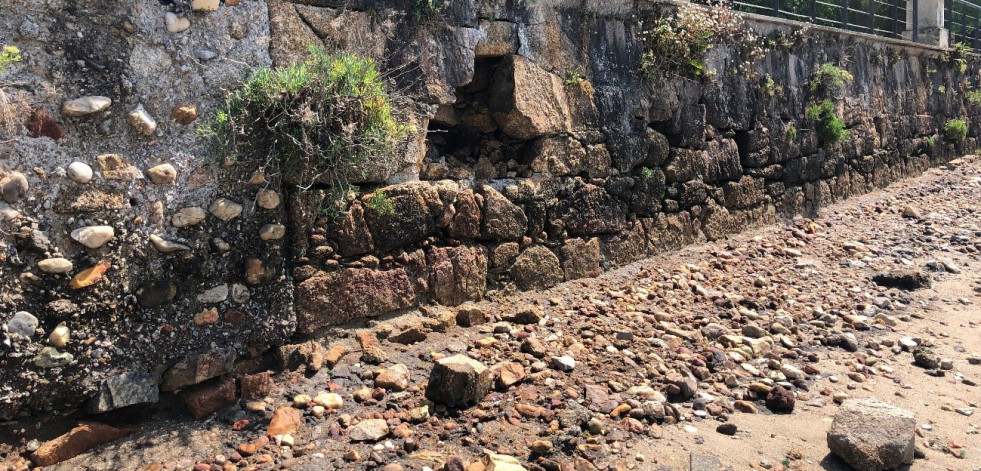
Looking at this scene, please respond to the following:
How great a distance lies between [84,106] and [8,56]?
1.06ft

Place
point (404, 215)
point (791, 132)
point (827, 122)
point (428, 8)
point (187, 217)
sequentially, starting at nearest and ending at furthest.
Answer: point (187, 217) < point (404, 215) < point (428, 8) < point (791, 132) < point (827, 122)

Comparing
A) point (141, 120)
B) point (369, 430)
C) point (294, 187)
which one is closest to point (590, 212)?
point (294, 187)

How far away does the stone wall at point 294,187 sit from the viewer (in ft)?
9.96

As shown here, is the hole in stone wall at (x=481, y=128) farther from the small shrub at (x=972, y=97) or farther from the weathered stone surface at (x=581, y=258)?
the small shrub at (x=972, y=97)

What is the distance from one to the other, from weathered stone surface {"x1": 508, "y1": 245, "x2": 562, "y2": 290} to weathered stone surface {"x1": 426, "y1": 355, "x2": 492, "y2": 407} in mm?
1302

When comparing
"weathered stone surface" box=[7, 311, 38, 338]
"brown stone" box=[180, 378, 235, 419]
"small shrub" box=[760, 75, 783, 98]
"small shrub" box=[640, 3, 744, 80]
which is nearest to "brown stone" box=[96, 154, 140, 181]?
"weathered stone surface" box=[7, 311, 38, 338]

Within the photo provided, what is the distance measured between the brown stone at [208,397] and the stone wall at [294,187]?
0.06 m

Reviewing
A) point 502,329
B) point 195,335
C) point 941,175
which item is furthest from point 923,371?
point 941,175

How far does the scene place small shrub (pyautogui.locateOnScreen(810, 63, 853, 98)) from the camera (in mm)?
7828

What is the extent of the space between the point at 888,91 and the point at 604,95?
607 cm

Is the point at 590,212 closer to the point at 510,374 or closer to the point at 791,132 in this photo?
the point at 510,374

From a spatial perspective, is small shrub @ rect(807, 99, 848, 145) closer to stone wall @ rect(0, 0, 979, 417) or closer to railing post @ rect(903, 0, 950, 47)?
stone wall @ rect(0, 0, 979, 417)

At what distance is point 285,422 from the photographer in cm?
329

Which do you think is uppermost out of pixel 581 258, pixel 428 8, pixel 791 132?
pixel 428 8
